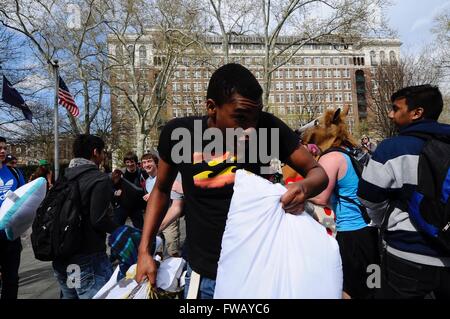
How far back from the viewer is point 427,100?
2.36 metres

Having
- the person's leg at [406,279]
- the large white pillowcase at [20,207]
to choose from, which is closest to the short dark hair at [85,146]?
the large white pillowcase at [20,207]

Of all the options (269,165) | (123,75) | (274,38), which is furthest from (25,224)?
(123,75)

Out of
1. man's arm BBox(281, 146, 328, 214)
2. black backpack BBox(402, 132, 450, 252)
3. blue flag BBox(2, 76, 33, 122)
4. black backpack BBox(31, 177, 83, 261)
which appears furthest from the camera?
blue flag BBox(2, 76, 33, 122)

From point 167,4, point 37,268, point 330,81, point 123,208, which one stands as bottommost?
point 37,268

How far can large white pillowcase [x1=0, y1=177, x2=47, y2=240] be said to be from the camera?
3.27 m

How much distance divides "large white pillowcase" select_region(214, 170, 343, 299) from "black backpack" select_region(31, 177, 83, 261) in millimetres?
1743

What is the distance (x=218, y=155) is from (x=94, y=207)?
5.05 feet

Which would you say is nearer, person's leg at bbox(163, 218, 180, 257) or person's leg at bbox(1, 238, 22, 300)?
person's leg at bbox(1, 238, 22, 300)

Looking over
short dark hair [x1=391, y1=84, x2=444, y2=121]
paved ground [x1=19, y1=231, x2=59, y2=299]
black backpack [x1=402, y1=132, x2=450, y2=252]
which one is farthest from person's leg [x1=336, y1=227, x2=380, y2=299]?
paved ground [x1=19, y1=231, x2=59, y2=299]

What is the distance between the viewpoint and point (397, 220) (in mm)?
2174

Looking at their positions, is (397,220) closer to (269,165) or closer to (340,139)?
(269,165)

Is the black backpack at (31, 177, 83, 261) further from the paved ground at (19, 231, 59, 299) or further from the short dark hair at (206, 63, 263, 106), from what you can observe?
the paved ground at (19, 231, 59, 299)

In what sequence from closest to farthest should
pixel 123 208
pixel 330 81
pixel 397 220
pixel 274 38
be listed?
pixel 397 220 → pixel 123 208 → pixel 274 38 → pixel 330 81
